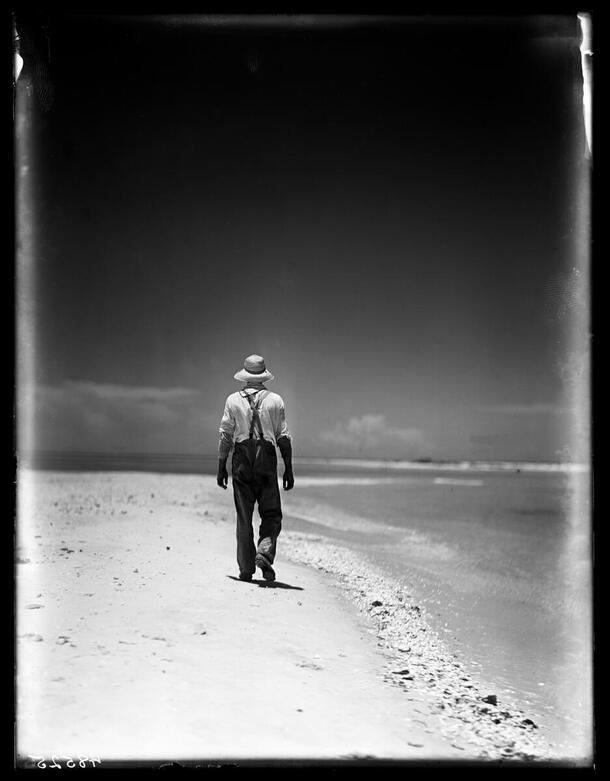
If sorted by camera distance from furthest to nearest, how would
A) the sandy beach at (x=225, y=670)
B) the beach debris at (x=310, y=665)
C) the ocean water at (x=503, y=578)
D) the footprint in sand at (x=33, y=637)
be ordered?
the ocean water at (x=503, y=578)
the footprint in sand at (x=33, y=637)
the beach debris at (x=310, y=665)
the sandy beach at (x=225, y=670)

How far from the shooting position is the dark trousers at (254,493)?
5879 millimetres

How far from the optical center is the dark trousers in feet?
19.3

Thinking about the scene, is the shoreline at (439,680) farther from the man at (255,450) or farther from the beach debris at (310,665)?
the man at (255,450)

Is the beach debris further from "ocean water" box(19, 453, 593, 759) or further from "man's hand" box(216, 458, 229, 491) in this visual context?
"man's hand" box(216, 458, 229, 491)

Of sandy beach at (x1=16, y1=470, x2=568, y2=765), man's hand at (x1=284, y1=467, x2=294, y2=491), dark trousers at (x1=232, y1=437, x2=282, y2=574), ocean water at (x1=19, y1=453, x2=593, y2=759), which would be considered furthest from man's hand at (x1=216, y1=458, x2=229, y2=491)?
ocean water at (x1=19, y1=453, x2=593, y2=759)

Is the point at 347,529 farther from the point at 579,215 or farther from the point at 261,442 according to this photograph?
the point at 579,215

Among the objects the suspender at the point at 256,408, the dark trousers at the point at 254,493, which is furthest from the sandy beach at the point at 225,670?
the suspender at the point at 256,408

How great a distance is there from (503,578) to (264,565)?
13.7ft

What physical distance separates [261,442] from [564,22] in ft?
15.5

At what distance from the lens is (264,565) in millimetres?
5844

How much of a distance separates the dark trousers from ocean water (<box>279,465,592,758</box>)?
1935mm

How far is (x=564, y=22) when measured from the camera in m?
5.64

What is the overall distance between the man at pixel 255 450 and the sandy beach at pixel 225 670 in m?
0.36

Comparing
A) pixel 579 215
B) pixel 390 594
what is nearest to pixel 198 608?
pixel 390 594
